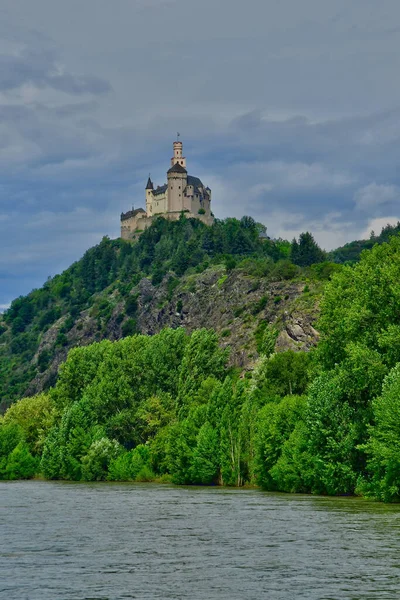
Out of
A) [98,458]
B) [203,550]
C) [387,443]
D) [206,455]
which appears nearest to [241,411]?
[206,455]

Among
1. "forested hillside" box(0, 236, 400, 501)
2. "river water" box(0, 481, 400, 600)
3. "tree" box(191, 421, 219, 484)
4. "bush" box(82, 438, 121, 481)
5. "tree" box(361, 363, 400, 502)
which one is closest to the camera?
"river water" box(0, 481, 400, 600)

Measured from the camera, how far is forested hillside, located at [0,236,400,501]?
70.4 meters

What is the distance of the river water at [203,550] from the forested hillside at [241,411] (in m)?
4.90

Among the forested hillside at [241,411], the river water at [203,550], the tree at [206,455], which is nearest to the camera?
the river water at [203,550]

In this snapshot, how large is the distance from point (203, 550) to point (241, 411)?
50.6 metres

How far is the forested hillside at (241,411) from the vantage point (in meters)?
70.4

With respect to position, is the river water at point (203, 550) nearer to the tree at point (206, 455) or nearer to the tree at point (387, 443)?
the tree at point (387, 443)

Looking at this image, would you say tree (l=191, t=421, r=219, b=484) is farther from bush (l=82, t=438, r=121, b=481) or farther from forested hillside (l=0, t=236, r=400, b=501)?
bush (l=82, t=438, r=121, b=481)

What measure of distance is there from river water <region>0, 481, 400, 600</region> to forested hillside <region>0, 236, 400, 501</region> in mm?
4898

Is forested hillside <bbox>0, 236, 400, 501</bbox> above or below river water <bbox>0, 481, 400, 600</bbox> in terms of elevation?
above

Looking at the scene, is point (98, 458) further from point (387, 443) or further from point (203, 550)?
point (203, 550)

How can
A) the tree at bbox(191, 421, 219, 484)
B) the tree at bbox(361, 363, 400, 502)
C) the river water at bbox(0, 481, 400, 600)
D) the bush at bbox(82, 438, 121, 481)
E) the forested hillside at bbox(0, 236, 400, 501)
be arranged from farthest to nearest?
the bush at bbox(82, 438, 121, 481)
the tree at bbox(191, 421, 219, 484)
the forested hillside at bbox(0, 236, 400, 501)
the tree at bbox(361, 363, 400, 502)
the river water at bbox(0, 481, 400, 600)

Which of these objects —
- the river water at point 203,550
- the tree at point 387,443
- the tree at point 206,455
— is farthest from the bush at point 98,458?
the tree at point 387,443

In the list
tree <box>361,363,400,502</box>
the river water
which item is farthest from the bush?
tree <box>361,363,400,502</box>
